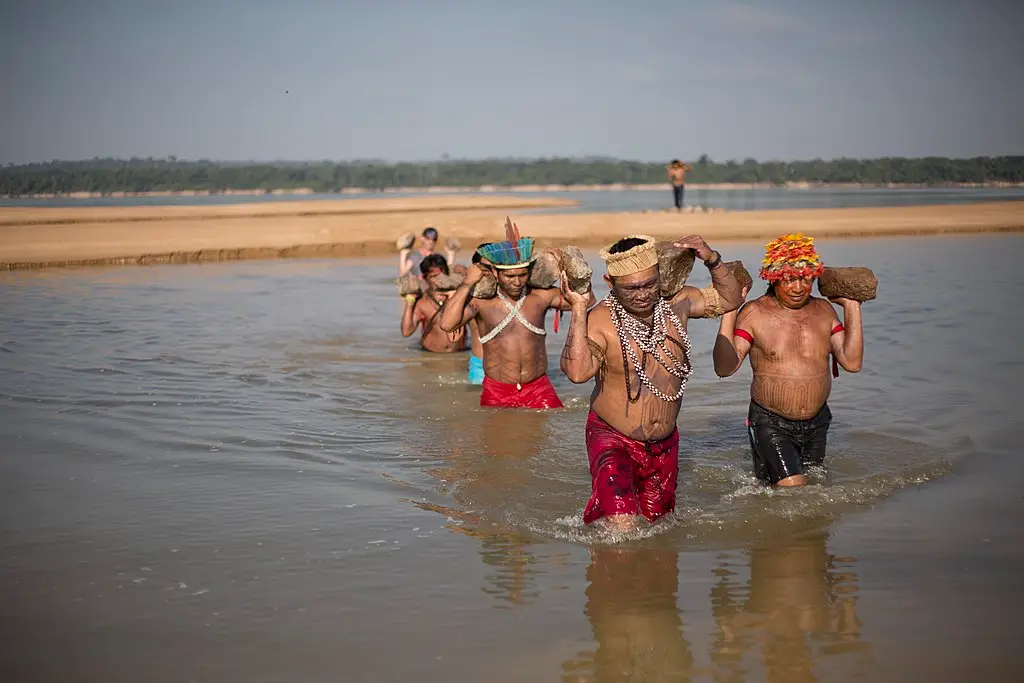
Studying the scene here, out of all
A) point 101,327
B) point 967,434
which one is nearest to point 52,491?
point 967,434

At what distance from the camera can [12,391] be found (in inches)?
430

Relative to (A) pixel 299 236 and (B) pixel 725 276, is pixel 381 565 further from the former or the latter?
(A) pixel 299 236

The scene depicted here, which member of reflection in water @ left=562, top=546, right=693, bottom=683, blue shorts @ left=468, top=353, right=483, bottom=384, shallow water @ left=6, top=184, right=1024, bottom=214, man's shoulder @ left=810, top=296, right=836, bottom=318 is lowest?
reflection in water @ left=562, top=546, right=693, bottom=683

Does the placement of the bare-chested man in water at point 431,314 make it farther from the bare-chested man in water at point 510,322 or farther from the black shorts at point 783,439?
the black shorts at point 783,439

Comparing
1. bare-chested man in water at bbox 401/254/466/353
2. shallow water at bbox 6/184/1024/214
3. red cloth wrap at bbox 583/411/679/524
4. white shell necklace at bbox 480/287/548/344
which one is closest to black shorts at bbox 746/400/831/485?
red cloth wrap at bbox 583/411/679/524

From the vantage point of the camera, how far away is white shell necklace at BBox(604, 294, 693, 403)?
20.4 ft

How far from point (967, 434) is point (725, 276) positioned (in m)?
3.72

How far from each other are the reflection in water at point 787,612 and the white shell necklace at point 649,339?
0.99 meters

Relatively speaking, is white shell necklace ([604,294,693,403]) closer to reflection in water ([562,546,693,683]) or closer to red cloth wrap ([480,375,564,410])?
reflection in water ([562,546,693,683])

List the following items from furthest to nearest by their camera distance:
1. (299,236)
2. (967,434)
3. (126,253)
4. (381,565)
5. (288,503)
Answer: (299,236)
(126,253)
(967,434)
(288,503)
(381,565)

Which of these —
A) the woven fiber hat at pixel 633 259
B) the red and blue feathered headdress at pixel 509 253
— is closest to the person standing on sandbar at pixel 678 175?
the red and blue feathered headdress at pixel 509 253

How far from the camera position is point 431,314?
13070mm

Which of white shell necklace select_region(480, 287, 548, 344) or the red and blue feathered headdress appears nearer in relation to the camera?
the red and blue feathered headdress

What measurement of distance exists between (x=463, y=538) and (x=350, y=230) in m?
26.6
